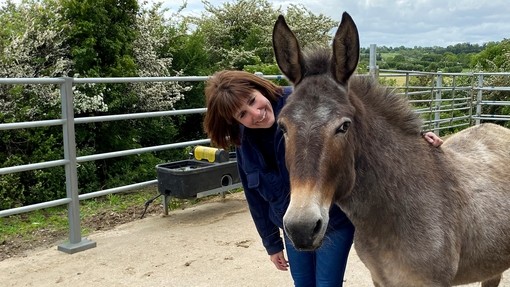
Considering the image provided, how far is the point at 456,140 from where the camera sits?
3158 millimetres

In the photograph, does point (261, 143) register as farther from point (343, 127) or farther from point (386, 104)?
point (386, 104)

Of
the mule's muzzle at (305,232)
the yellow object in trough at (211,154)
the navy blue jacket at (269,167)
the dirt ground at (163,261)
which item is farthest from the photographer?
the yellow object in trough at (211,154)

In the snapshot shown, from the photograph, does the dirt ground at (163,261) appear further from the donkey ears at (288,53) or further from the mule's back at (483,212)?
the donkey ears at (288,53)

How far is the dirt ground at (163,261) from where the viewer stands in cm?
385

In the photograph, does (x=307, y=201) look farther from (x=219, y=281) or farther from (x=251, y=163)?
(x=219, y=281)

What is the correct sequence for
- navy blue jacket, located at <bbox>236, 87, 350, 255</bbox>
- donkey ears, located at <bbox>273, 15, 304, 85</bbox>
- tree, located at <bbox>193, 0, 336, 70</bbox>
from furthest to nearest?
tree, located at <bbox>193, 0, 336, 70</bbox> < navy blue jacket, located at <bbox>236, 87, 350, 255</bbox> < donkey ears, located at <bbox>273, 15, 304, 85</bbox>

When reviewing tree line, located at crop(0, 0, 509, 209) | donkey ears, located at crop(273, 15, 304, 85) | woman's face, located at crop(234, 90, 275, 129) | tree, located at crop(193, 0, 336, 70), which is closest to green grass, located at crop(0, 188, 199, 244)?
tree line, located at crop(0, 0, 509, 209)

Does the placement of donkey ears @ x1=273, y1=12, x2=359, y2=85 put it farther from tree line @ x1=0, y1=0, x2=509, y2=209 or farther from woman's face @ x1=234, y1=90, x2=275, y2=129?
tree line @ x1=0, y1=0, x2=509, y2=209

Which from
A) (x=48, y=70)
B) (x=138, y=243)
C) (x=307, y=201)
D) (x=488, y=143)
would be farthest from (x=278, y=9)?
(x=307, y=201)

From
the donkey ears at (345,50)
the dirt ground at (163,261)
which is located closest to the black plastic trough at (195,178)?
the dirt ground at (163,261)

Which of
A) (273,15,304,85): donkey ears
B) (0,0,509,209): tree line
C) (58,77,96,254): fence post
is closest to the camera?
(273,15,304,85): donkey ears

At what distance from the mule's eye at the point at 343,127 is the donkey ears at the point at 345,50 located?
0.78ft

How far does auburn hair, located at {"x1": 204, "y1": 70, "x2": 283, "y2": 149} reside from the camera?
7.36 feet

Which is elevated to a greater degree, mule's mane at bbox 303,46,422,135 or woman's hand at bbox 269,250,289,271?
mule's mane at bbox 303,46,422,135
